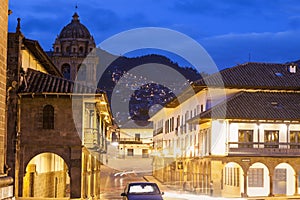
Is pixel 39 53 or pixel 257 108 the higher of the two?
pixel 39 53

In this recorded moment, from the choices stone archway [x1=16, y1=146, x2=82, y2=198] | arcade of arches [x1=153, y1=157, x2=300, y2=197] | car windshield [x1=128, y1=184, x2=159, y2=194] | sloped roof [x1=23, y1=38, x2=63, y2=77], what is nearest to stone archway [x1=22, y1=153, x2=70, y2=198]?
stone archway [x1=16, y1=146, x2=82, y2=198]

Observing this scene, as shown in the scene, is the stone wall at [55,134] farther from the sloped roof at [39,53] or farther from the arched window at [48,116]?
the sloped roof at [39,53]

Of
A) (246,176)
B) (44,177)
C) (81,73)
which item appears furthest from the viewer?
(81,73)

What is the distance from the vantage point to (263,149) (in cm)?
4175

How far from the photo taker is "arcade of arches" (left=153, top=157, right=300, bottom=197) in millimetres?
41312

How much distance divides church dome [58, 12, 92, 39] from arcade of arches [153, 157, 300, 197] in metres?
Result: 22.2

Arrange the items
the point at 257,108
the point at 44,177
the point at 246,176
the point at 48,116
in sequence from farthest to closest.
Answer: the point at 257,108, the point at 246,176, the point at 44,177, the point at 48,116

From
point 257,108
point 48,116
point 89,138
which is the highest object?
point 257,108

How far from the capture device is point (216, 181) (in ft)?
136

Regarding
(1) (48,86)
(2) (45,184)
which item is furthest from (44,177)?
(1) (48,86)

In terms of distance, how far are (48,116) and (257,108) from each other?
56.0 feet

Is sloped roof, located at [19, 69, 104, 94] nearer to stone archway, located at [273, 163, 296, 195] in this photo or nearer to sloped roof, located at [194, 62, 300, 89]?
sloped roof, located at [194, 62, 300, 89]

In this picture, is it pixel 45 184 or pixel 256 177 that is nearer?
pixel 45 184

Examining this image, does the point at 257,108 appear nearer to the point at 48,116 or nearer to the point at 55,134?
the point at 55,134
